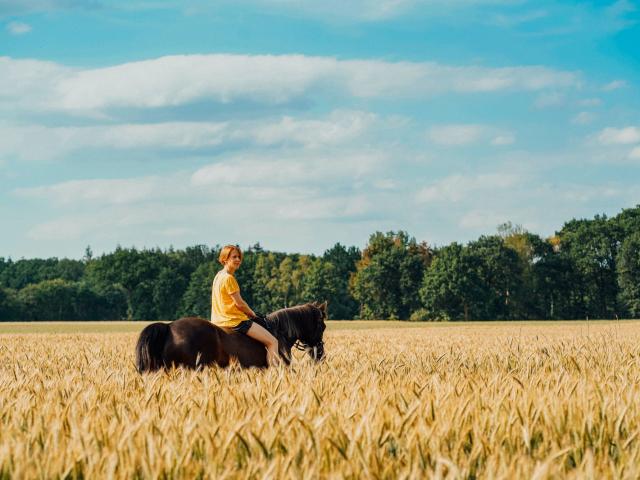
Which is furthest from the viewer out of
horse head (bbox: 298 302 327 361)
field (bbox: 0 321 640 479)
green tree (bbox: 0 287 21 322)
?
green tree (bbox: 0 287 21 322)

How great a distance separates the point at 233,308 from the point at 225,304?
0.42ft

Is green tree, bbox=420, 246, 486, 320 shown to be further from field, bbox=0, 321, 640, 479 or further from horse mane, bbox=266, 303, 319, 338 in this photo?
field, bbox=0, 321, 640, 479

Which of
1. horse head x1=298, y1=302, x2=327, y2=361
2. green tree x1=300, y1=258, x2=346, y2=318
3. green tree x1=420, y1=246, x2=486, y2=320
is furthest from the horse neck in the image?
green tree x1=300, y1=258, x2=346, y2=318

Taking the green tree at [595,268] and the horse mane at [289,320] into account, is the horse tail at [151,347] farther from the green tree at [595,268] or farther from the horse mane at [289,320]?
the green tree at [595,268]

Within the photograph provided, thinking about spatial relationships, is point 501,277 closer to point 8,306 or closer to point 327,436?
point 8,306

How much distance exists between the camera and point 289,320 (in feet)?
37.4

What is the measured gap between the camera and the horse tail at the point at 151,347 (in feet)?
31.4

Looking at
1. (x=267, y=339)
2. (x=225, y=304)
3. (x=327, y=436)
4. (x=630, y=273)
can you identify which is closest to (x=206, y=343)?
(x=225, y=304)

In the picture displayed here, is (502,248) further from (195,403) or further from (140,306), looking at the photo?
(195,403)

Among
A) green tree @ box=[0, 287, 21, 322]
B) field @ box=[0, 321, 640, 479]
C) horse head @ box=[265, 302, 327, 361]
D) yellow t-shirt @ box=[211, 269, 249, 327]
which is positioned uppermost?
yellow t-shirt @ box=[211, 269, 249, 327]

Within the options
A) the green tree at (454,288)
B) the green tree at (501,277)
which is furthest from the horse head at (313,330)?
the green tree at (501,277)

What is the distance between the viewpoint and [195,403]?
222 inches

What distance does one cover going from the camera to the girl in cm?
1021

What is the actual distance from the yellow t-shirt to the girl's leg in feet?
0.67
